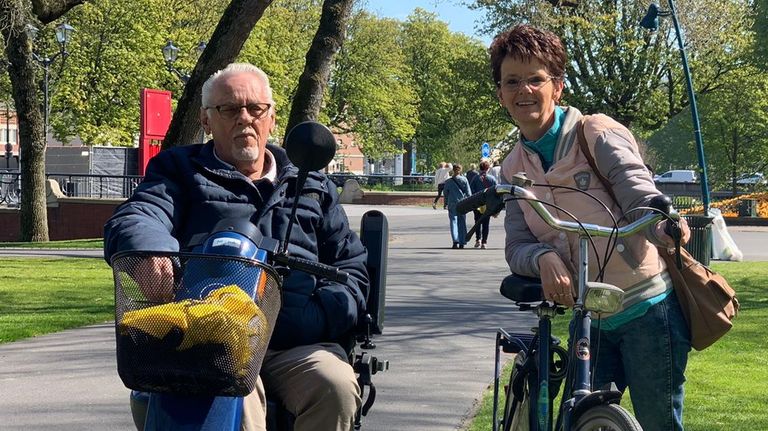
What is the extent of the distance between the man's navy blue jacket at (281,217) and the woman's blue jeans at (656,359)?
89cm

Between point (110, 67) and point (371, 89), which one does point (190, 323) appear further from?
point (371, 89)

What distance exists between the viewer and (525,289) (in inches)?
159

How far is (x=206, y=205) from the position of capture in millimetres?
4121

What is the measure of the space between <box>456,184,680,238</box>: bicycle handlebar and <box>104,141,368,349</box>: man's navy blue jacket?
2.29 ft

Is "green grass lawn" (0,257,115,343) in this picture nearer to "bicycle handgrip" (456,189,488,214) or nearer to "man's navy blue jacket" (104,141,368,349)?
"man's navy blue jacket" (104,141,368,349)

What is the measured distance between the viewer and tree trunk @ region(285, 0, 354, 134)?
1512 centimetres

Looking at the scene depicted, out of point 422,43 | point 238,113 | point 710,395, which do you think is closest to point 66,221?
point 710,395

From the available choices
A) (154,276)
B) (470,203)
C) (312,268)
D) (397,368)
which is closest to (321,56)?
(397,368)

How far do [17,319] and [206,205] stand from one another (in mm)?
8116

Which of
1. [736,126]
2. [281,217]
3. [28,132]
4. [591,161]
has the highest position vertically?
[736,126]

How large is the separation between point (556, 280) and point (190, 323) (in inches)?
52.8

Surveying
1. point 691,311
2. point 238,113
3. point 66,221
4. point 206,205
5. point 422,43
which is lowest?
point 66,221

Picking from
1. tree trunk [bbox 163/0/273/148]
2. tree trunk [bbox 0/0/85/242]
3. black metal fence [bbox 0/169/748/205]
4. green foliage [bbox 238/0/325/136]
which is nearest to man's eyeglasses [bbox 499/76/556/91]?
tree trunk [bbox 163/0/273/148]

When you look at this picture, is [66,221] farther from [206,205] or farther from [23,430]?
[206,205]
